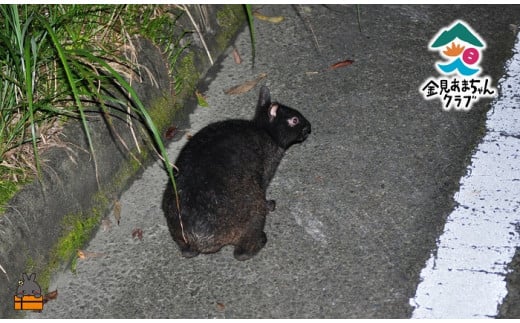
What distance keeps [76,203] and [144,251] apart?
1.61ft

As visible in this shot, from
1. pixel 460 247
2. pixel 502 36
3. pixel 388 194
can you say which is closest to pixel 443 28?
pixel 502 36

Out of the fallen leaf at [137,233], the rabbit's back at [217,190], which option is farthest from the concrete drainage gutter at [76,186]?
the rabbit's back at [217,190]

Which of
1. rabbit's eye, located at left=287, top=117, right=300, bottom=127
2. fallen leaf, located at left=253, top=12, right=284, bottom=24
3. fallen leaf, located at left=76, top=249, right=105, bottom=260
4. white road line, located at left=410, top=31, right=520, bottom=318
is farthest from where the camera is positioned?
fallen leaf, located at left=253, top=12, right=284, bottom=24

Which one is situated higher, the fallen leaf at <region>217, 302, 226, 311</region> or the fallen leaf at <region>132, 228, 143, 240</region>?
the fallen leaf at <region>217, 302, 226, 311</region>

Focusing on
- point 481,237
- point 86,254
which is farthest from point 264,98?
point 481,237

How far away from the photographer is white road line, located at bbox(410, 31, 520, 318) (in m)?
4.39

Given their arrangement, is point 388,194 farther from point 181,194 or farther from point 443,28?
point 443,28

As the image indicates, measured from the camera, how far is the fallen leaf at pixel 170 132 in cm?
563

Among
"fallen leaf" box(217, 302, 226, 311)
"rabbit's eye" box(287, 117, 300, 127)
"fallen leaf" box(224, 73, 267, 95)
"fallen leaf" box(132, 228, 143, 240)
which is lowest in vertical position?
"fallen leaf" box(132, 228, 143, 240)

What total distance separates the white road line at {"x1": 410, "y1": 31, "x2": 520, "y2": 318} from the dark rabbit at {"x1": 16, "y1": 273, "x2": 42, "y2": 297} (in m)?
2.00

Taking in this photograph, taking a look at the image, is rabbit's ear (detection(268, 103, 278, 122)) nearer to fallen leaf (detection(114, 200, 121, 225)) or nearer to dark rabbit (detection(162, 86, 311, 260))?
dark rabbit (detection(162, 86, 311, 260))

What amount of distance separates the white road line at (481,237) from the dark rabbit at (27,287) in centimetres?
200

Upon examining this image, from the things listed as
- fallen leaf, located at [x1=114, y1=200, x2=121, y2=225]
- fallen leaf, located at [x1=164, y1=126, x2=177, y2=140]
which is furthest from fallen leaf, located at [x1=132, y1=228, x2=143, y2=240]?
fallen leaf, located at [x1=164, y1=126, x2=177, y2=140]

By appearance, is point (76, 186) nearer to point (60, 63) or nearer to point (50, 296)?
point (50, 296)
